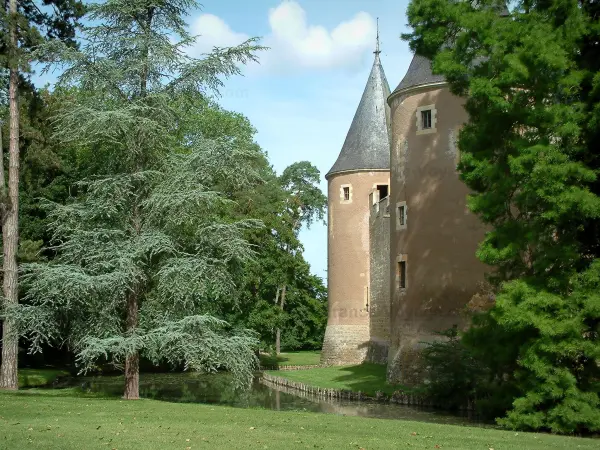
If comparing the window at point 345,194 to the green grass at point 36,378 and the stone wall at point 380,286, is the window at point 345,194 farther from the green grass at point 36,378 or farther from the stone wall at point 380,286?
the green grass at point 36,378

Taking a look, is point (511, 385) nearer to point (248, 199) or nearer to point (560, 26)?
point (560, 26)

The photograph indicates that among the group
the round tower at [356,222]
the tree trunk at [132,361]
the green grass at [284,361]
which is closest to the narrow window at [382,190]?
the round tower at [356,222]

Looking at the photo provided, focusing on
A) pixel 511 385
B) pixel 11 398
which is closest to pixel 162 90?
pixel 11 398

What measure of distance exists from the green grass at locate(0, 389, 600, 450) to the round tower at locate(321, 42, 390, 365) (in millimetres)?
19138

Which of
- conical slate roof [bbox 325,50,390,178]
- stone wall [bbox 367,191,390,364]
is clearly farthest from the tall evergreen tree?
conical slate roof [bbox 325,50,390,178]

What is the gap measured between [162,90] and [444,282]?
9502 millimetres

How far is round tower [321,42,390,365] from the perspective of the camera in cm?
3167

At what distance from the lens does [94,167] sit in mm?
16031

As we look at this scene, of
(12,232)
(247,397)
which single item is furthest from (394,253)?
(12,232)

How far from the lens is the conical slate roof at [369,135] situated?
105 feet

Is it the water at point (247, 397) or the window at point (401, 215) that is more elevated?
the window at point (401, 215)

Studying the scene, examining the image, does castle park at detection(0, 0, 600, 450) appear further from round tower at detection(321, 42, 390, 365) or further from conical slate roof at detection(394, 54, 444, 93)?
round tower at detection(321, 42, 390, 365)

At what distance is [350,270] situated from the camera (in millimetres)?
32031

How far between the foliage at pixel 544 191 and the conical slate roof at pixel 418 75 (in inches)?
311
